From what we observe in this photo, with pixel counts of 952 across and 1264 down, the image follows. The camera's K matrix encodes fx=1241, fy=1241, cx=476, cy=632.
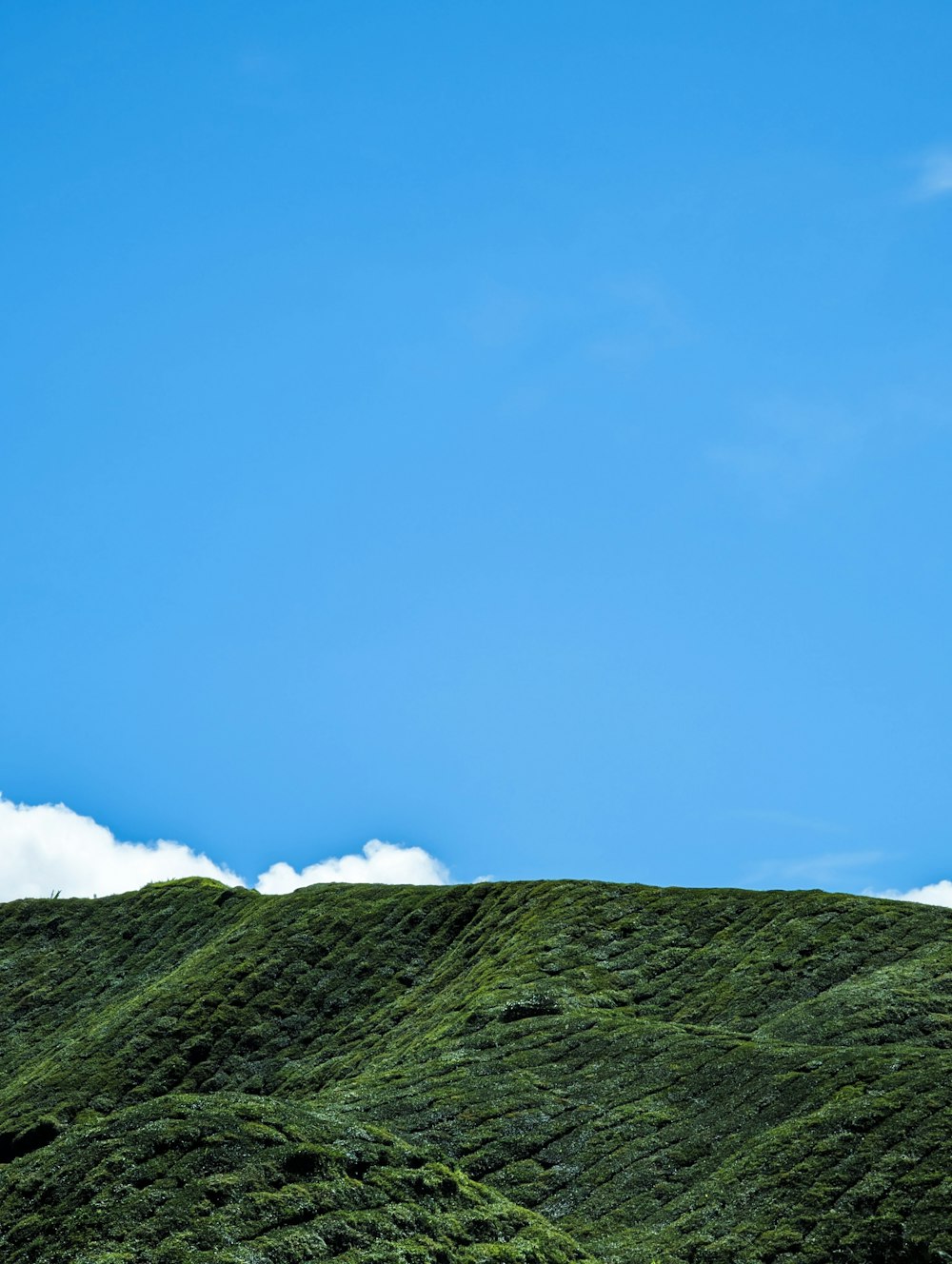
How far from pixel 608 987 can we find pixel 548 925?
45.7ft

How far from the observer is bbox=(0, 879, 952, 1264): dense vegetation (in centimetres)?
4025

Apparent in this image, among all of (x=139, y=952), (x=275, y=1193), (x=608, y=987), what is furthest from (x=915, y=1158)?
(x=139, y=952)

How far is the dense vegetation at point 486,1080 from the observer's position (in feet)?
132

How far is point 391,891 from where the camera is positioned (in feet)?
383

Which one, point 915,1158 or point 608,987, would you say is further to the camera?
point 608,987

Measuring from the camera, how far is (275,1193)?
3919cm

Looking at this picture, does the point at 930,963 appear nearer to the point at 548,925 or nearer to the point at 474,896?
the point at 548,925

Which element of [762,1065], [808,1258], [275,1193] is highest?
[762,1065]

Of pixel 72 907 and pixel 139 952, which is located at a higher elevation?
pixel 72 907

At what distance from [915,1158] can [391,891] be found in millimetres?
74215

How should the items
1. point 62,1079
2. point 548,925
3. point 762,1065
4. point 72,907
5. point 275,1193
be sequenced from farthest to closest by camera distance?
point 72,907 < point 548,925 < point 62,1079 < point 762,1065 < point 275,1193

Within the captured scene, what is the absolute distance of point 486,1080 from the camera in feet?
211

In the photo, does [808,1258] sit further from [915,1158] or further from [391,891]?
[391,891]

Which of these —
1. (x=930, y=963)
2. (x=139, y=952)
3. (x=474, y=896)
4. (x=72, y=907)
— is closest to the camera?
(x=930, y=963)
